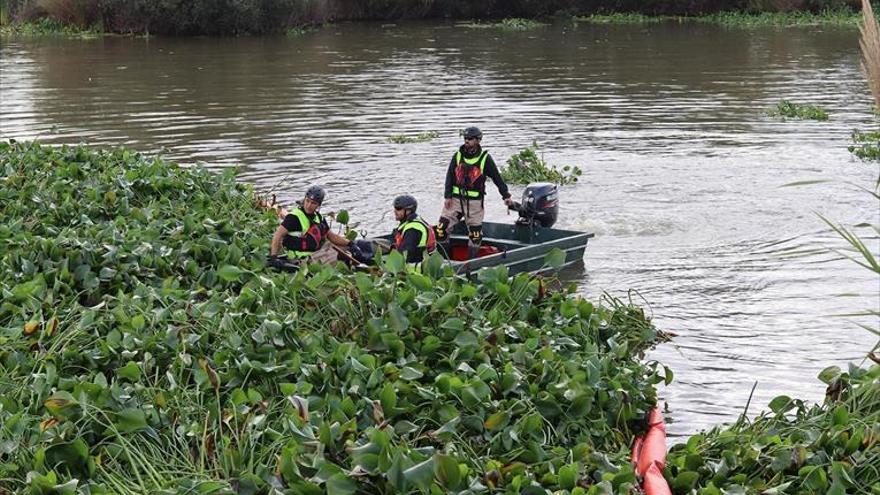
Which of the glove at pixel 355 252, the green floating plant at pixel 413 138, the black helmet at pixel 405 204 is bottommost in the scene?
the green floating plant at pixel 413 138

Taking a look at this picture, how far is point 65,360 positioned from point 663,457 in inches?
188

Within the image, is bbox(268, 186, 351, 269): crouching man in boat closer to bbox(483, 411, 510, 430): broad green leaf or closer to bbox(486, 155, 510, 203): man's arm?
bbox(486, 155, 510, 203): man's arm

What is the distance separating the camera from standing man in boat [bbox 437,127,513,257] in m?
17.0

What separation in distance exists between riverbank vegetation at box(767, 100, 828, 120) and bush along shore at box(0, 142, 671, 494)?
18.1 metres

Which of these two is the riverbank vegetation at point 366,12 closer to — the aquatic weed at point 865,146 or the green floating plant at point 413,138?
the green floating plant at point 413,138

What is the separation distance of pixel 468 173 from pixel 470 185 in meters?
0.20

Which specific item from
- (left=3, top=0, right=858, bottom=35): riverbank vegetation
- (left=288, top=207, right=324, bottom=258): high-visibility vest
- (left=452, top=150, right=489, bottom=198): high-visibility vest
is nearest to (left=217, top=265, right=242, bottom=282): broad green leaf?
(left=288, top=207, right=324, bottom=258): high-visibility vest

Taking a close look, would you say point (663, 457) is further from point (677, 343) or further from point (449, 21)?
point (449, 21)

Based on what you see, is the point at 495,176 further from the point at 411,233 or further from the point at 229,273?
the point at 229,273

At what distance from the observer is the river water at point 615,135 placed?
1488 centimetres

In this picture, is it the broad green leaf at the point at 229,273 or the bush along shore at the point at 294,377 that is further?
the broad green leaf at the point at 229,273

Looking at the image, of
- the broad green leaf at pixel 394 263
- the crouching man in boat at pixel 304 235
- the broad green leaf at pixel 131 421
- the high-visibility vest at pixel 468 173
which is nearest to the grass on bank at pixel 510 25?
the high-visibility vest at pixel 468 173

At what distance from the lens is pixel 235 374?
369 inches

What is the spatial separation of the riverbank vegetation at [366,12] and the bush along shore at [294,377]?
42.1m
